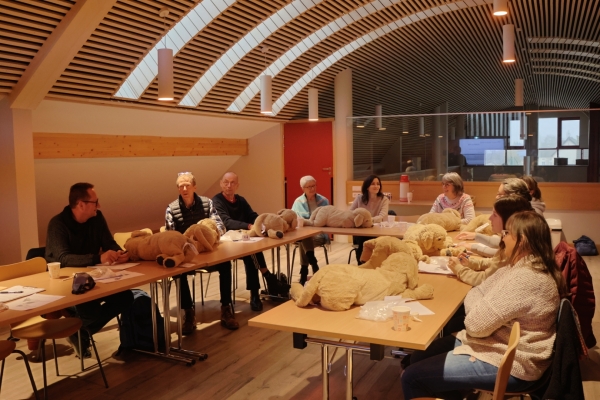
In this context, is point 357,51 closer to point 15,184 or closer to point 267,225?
point 267,225

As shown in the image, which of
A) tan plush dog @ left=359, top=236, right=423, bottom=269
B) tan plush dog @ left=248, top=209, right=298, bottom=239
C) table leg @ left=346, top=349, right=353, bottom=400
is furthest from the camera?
tan plush dog @ left=248, top=209, right=298, bottom=239

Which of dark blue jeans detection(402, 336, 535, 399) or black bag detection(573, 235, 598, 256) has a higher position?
dark blue jeans detection(402, 336, 535, 399)

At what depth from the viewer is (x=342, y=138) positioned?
35.0ft

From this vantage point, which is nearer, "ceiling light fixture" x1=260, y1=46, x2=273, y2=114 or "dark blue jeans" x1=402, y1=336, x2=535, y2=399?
"dark blue jeans" x1=402, y1=336, x2=535, y2=399

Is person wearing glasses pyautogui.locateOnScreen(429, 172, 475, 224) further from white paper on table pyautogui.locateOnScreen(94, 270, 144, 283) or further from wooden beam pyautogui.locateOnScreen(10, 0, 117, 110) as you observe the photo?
wooden beam pyautogui.locateOnScreen(10, 0, 117, 110)

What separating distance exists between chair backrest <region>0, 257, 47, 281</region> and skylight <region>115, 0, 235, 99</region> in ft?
11.3

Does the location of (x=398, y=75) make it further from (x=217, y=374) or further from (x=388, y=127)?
(x=217, y=374)

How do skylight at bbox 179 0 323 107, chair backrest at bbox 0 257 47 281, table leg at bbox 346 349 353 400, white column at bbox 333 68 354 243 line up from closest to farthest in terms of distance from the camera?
table leg at bbox 346 349 353 400 → chair backrest at bbox 0 257 47 281 → skylight at bbox 179 0 323 107 → white column at bbox 333 68 354 243

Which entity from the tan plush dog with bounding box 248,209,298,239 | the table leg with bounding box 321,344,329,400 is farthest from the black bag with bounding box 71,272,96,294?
the tan plush dog with bounding box 248,209,298,239

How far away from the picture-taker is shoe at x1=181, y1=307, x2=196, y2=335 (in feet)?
17.3

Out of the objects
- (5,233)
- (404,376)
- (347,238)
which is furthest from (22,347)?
(347,238)

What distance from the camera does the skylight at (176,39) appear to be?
7.00 meters

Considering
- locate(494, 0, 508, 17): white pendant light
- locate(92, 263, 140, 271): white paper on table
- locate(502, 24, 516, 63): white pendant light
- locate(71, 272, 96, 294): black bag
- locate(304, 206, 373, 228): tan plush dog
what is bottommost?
locate(92, 263, 140, 271): white paper on table

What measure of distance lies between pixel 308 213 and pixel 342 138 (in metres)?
3.97
